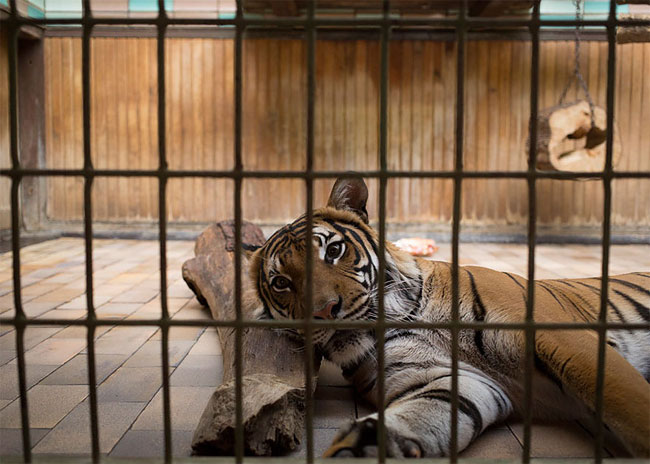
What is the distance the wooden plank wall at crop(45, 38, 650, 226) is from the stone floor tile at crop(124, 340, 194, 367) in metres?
4.35

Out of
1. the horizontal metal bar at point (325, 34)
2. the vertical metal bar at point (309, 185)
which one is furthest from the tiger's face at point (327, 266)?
the horizontal metal bar at point (325, 34)

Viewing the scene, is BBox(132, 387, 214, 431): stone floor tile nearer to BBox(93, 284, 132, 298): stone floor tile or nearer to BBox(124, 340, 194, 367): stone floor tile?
BBox(124, 340, 194, 367): stone floor tile

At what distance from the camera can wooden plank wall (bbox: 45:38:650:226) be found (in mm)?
6867

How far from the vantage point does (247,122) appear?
A: 6961mm

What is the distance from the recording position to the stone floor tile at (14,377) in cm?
191

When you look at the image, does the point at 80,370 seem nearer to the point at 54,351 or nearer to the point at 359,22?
the point at 54,351

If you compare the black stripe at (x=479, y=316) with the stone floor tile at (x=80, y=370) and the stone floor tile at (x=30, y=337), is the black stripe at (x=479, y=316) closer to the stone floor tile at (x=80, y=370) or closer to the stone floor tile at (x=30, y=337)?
the stone floor tile at (x=80, y=370)

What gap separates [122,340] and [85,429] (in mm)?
1093

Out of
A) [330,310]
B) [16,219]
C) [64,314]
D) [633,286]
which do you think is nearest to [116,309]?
[64,314]

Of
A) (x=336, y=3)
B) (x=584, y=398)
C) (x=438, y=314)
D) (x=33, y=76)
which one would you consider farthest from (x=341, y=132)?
(x=584, y=398)

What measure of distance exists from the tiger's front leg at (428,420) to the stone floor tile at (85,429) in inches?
26.6

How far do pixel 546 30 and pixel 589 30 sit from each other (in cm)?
58

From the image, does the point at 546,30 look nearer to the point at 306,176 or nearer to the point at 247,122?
the point at 247,122

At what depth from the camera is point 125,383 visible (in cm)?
206
